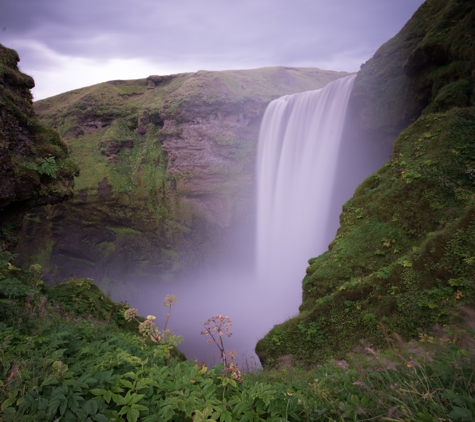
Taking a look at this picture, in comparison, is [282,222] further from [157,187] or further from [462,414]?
[462,414]

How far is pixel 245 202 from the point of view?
952 inches

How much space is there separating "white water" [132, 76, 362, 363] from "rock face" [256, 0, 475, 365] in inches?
298

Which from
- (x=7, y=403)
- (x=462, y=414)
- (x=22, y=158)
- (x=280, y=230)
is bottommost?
(x=280, y=230)

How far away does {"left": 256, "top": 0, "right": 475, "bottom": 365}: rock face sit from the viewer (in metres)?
5.29

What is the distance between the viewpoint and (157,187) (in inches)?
937

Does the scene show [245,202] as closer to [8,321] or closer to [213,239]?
[213,239]

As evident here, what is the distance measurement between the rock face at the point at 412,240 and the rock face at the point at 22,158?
809 cm

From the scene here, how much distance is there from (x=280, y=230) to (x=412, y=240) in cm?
1428

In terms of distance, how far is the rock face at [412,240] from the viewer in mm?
5289

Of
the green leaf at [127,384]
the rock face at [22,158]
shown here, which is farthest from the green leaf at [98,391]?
the rock face at [22,158]

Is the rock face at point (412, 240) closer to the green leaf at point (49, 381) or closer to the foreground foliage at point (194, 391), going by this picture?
the foreground foliage at point (194, 391)

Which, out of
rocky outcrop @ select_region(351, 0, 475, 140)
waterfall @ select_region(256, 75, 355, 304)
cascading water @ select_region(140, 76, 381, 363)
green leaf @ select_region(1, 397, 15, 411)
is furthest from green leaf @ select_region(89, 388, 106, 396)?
waterfall @ select_region(256, 75, 355, 304)

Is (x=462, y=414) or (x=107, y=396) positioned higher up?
(x=462, y=414)

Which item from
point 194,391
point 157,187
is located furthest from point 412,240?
point 157,187
